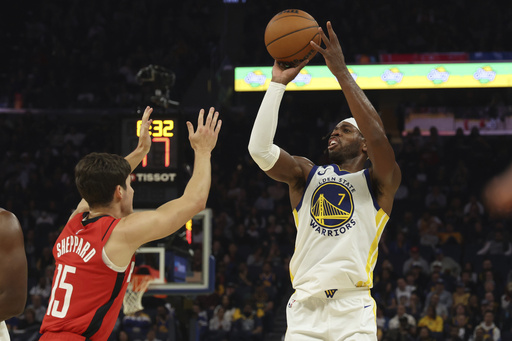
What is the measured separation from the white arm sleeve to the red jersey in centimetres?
107

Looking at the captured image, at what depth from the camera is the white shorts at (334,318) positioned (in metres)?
3.84

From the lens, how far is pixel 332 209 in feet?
13.4

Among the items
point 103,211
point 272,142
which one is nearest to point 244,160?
point 272,142

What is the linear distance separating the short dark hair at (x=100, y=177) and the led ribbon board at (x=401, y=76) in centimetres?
1145

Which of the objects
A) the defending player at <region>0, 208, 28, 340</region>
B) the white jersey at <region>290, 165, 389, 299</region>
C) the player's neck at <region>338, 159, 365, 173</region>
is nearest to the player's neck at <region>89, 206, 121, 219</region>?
the defending player at <region>0, 208, 28, 340</region>

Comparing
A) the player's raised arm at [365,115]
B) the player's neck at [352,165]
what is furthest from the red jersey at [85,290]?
the player's neck at [352,165]

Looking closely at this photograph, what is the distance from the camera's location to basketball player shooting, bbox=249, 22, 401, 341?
3918 mm

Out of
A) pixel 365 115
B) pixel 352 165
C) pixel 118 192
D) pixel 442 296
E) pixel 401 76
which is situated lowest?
pixel 442 296

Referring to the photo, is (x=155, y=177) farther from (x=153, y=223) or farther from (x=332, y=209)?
(x=153, y=223)

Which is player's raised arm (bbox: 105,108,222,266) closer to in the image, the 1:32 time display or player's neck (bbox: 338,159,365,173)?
player's neck (bbox: 338,159,365,173)

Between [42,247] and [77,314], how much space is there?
37.2 ft

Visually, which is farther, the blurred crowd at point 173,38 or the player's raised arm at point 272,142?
the blurred crowd at point 173,38

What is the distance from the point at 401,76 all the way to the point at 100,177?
12.3 m

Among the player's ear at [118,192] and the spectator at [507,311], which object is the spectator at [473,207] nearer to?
the spectator at [507,311]
